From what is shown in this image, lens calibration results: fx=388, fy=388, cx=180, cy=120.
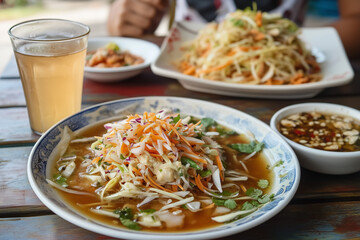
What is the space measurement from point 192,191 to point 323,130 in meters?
0.66

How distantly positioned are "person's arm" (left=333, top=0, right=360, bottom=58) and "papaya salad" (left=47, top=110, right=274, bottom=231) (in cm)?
188

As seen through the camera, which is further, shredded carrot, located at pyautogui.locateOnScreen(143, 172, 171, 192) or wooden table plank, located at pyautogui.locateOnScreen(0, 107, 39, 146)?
wooden table plank, located at pyautogui.locateOnScreen(0, 107, 39, 146)

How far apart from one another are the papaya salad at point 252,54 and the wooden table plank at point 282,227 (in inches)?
41.0

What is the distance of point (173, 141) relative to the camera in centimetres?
128

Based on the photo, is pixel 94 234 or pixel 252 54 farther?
pixel 252 54

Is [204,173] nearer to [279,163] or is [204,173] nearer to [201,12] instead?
[279,163]

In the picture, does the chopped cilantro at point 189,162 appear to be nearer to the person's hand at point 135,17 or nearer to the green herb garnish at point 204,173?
the green herb garnish at point 204,173

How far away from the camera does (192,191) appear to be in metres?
1.23

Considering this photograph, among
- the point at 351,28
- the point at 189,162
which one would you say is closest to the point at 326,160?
the point at 189,162

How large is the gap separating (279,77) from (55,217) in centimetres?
150

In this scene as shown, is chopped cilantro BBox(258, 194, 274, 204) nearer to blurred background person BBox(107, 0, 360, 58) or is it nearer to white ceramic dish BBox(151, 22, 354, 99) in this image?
white ceramic dish BBox(151, 22, 354, 99)

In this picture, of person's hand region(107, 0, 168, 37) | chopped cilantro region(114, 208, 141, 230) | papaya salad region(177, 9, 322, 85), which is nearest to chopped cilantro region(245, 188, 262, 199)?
chopped cilantro region(114, 208, 141, 230)

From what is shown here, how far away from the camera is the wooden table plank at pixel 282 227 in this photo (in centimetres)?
111

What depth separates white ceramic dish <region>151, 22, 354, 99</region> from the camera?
199 centimetres
